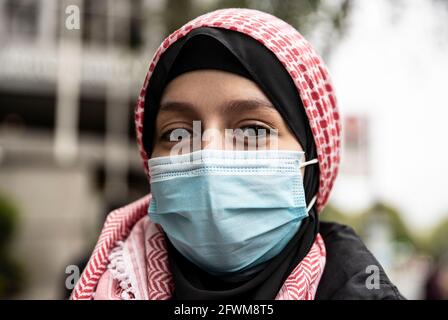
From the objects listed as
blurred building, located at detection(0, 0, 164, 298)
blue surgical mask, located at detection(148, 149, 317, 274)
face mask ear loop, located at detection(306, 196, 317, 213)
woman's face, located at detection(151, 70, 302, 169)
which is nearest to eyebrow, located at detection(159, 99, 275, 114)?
woman's face, located at detection(151, 70, 302, 169)

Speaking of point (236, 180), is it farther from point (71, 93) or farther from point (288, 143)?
point (71, 93)

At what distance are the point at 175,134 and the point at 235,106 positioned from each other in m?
0.20

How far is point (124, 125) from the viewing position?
16.8 metres

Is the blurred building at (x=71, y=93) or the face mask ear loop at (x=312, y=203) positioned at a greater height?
the blurred building at (x=71, y=93)

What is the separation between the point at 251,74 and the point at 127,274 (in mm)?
663

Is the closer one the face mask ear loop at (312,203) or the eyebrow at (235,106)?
the eyebrow at (235,106)

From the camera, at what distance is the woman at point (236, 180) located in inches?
50.8

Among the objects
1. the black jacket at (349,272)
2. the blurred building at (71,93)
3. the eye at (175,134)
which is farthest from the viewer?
the blurred building at (71,93)

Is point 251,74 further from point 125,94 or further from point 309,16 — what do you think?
point 125,94

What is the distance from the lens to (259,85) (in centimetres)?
133

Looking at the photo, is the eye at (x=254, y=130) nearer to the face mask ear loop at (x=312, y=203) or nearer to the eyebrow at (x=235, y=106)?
the eyebrow at (x=235, y=106)

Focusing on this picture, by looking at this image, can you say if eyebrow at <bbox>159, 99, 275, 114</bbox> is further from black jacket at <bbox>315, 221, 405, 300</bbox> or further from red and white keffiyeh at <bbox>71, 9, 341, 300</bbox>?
black jacket at <bbox>315, 221, 405, 300</bbox>

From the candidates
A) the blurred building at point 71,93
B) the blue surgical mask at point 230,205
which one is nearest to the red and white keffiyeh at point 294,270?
the blue surgical mask at point 230,205

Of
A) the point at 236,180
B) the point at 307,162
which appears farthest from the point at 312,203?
the point at 236,180
